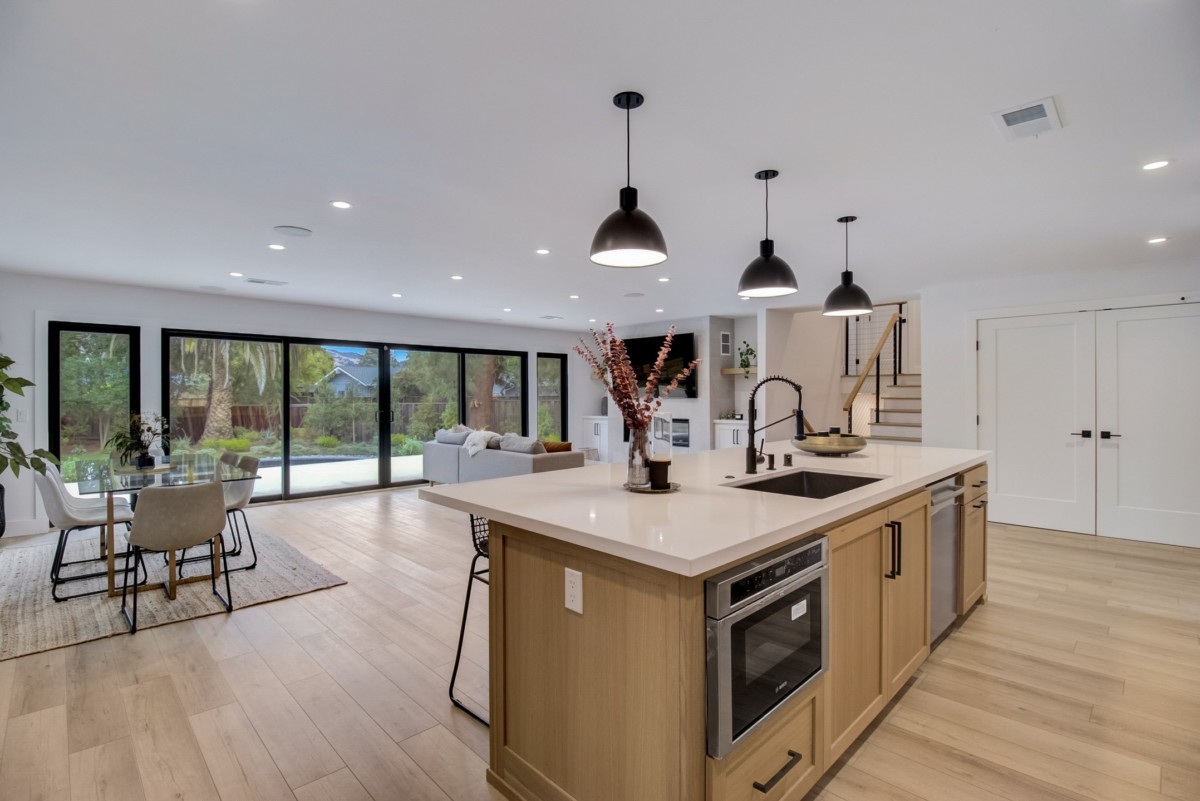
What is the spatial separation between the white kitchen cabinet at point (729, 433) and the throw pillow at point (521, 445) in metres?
3.12

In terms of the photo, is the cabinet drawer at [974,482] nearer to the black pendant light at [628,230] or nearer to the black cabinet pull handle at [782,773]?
the black cabinet pull handle at [782,773]

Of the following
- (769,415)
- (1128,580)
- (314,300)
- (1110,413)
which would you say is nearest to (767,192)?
(1128,580)

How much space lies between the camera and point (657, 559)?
1.36m

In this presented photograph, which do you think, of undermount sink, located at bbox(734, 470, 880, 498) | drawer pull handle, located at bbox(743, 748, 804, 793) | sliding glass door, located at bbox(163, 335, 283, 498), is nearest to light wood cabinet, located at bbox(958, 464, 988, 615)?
undermount sink, located at bbox(734, 470, 880, 498)

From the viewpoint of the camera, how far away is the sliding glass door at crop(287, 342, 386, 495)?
699cm

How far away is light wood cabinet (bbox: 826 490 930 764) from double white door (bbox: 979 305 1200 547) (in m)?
3.82

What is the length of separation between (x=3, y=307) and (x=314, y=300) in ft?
8.36

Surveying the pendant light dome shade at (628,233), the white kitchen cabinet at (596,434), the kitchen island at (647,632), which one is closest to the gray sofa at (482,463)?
the white kitchen cabinet at (596,434)

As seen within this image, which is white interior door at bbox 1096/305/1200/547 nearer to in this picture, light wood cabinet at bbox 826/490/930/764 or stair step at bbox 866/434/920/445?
stair step at bbox 866/434/920/445

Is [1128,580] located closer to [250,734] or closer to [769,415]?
[769,415]

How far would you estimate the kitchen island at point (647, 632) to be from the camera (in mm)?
1423

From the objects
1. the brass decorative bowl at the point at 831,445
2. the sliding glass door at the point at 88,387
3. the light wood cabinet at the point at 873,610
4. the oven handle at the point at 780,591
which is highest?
the sliding glass door at the point at 88,387

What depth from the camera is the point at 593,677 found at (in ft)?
5.25

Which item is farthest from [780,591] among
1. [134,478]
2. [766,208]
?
[134,478]
